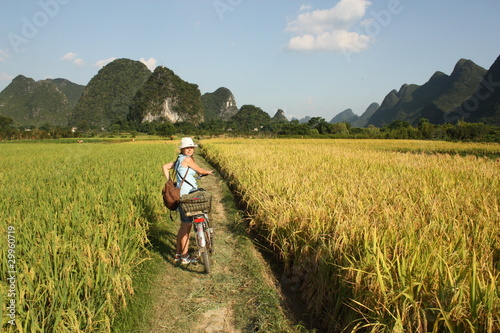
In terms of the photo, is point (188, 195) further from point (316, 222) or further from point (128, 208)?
point (316, 222)

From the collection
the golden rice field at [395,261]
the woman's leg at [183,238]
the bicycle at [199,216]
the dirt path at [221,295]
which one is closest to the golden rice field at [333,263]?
the golden rice field at [395,261]

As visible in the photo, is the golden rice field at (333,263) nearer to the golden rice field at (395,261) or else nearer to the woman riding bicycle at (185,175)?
the golden rice field at (395,261)

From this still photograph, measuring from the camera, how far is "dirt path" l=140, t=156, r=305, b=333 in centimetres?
226

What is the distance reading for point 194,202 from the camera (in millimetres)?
3109

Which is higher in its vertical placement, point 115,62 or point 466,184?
point 115,62

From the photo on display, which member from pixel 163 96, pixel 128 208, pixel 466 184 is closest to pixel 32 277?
pixel 128 208

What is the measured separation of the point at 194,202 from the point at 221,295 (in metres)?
1.01

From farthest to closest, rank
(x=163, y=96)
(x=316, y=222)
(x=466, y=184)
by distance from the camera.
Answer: (x=163, y=96) < (x=466, y=184) < (x=316, y=222)

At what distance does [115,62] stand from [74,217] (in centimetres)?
13503

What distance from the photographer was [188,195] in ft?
10.2

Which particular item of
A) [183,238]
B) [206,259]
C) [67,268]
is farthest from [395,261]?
[183,238]

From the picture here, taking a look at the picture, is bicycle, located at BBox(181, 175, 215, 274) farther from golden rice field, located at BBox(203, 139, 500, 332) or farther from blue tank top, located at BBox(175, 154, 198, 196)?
golden rice field, located at BBox(203, 139, 500, 332)

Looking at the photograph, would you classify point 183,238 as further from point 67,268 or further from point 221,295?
point 67,268

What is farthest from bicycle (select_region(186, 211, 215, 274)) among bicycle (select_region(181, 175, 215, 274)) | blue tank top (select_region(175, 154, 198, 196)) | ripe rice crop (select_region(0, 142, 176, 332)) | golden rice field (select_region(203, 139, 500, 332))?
golden rice field (select_region(203, 139, 500, 332))
